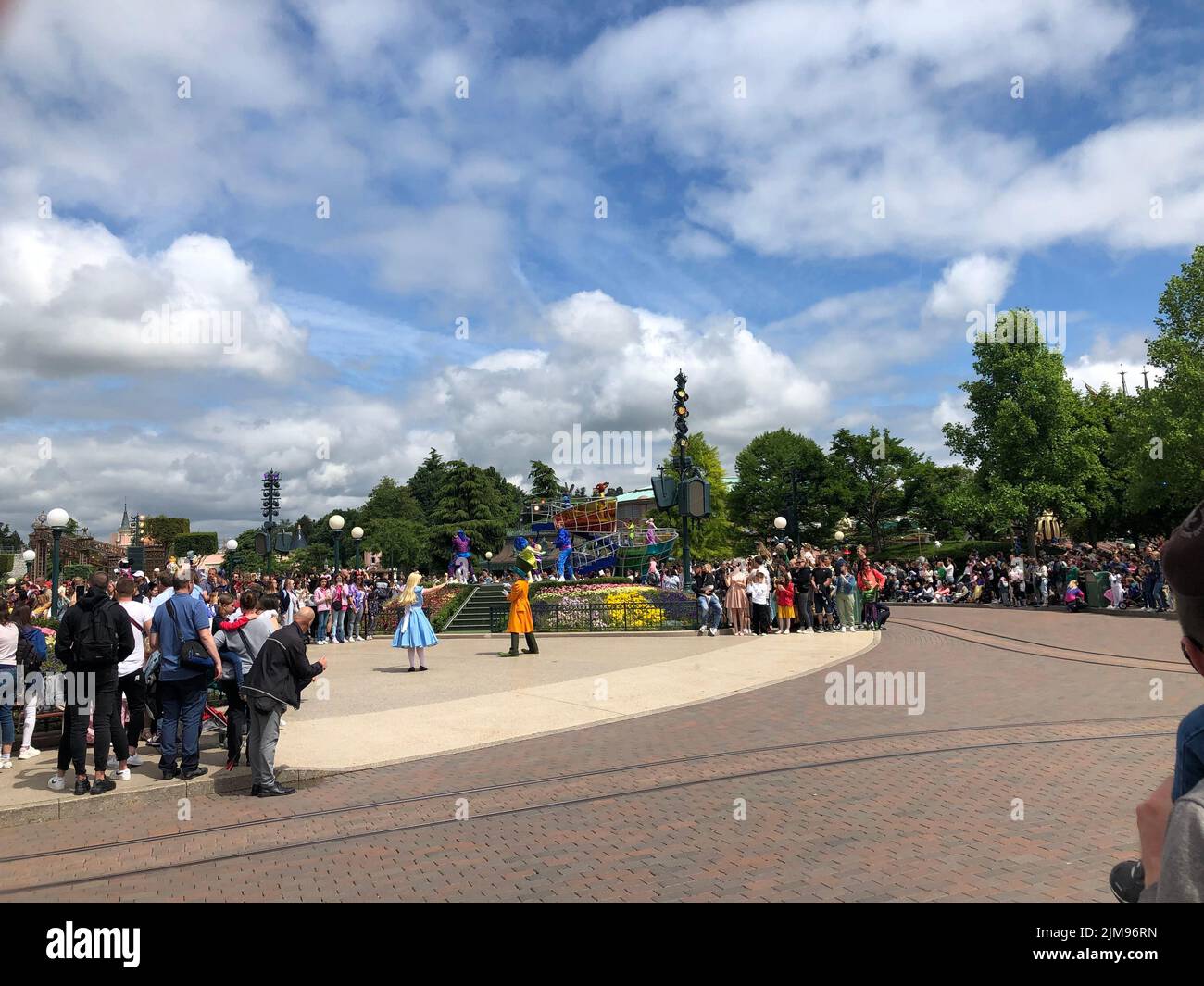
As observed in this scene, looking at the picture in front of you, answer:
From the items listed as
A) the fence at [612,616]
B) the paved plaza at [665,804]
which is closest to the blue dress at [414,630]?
the paved plaza at [665,804]

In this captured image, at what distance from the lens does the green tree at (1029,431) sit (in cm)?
4509

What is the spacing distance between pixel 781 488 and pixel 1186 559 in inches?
2615

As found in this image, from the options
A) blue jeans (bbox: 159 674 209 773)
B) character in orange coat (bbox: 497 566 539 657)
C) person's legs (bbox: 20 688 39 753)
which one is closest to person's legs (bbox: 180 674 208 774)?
blue jeans (bbox: 159 674 209 773)

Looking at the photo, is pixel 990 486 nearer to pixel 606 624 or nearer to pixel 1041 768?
pixel 606 624

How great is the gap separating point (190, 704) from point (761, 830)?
5238 mm

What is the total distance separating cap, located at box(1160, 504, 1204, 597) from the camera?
139 cm

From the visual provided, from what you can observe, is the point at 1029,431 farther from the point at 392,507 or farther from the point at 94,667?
the point at 392,507

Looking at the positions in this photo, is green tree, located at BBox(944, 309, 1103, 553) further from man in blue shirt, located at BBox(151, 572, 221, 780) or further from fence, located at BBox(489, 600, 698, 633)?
man in blue shirt, located at BBox(151, 572, 221, 780)

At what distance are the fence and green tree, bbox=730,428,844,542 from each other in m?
40.3

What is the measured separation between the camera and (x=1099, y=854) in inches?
199

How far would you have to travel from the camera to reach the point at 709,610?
69.6 ft

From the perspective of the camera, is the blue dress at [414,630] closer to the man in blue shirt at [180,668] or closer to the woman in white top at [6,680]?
the woman in white top at [6,680]
